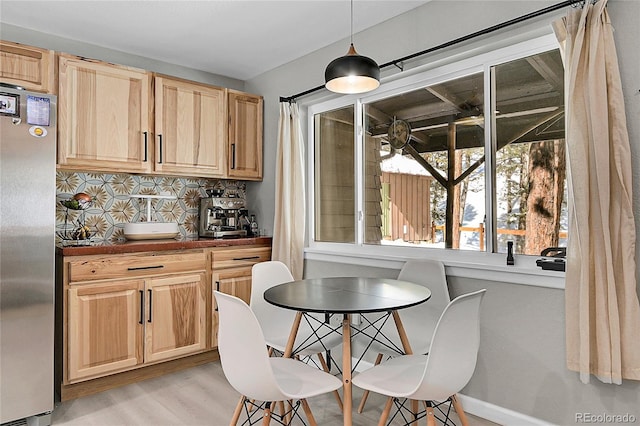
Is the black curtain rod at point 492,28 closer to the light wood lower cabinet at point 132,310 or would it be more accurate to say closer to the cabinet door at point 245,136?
the cabinet door at point 245,136

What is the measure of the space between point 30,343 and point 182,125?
1.92m

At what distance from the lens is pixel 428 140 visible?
9.50 ft

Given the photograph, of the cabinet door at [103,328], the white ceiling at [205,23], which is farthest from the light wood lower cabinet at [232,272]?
the white ceiling at [205,23]

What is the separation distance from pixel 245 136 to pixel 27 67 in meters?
1.71

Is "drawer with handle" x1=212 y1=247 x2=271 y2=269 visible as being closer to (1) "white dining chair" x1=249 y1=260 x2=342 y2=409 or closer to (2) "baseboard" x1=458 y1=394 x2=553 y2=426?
(1) "white dining chair" x1=249 y1=260 x2=342 y2=409

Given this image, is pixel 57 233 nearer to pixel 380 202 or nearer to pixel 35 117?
pixel 35 117

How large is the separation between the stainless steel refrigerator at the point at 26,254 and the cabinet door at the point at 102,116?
1.52 feet

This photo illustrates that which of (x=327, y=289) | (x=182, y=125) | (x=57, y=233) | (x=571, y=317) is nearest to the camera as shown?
(x=571, y=317)

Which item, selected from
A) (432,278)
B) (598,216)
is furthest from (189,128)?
(598,216)

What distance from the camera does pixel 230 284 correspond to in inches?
139

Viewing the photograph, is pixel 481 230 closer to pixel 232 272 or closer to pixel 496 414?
pixel 496 414

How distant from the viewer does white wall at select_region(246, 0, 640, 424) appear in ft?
6.32

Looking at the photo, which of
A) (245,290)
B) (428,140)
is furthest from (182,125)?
(428,140)
